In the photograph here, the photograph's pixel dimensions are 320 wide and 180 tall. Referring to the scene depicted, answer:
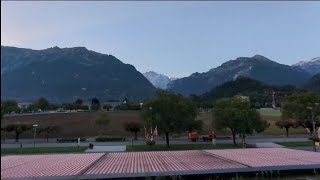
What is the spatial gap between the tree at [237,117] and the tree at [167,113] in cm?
446

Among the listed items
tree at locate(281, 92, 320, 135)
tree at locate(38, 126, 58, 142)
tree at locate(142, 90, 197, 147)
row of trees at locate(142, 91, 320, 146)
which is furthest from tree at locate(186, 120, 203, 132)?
tree at locate(38, 126, 58, 142)

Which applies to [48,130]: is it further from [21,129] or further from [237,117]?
[237,117]

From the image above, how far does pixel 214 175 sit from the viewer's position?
2122 centimetres

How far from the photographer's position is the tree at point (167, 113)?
5241 cm

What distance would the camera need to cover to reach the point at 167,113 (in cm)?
5288

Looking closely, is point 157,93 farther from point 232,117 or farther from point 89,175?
point 89,175

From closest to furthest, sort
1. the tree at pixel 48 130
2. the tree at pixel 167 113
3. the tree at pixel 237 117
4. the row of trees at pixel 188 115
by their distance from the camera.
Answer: the tree at pixel 167 113 → the row of trees at pixel 188 115 → the tree at pixel 237 117 → the tree at pixel 48 130

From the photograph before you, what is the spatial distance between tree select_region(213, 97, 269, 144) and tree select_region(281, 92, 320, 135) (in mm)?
14633

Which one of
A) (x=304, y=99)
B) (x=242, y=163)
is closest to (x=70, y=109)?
(x=304, y=99)

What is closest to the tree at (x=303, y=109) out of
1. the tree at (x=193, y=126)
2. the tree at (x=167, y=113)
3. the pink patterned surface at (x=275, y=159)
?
the tree at (x=193, y=126)

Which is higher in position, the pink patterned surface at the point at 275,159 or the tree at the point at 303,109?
the tree at the point at 303,109

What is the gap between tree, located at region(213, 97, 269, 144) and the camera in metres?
54.9

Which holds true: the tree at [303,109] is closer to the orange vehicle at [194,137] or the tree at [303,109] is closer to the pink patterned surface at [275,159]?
the orange vehicle at [194,137]

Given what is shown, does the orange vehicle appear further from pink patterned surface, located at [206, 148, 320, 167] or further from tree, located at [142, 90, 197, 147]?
pink patterned surface, located at [206, 148, 320, 167]
